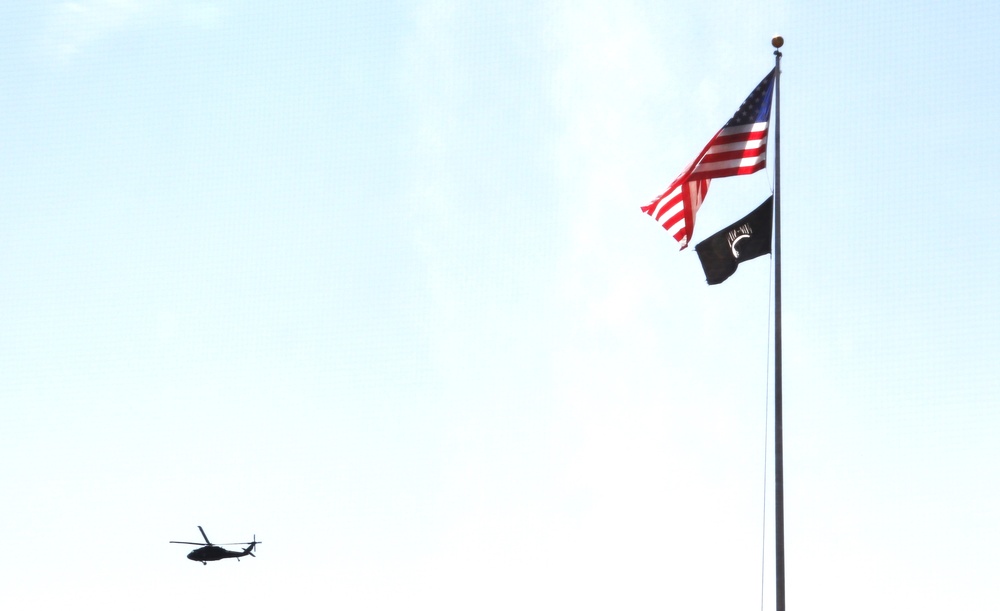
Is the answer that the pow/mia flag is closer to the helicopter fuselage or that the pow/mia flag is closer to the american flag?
the american flag

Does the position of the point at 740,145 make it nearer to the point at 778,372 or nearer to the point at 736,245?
the point at 736,245

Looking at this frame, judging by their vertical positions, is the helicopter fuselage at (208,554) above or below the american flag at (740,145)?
below

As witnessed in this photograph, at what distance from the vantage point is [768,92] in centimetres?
2381

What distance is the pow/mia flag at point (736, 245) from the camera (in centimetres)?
2280

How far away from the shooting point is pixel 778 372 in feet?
68.4

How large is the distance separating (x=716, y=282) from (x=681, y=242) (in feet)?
5.68

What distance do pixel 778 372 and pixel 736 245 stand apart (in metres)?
3.19

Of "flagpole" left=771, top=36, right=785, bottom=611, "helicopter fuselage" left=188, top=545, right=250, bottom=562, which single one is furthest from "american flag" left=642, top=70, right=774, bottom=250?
"helicopter fuselage" left=188, top=545, right=250, bottom=562

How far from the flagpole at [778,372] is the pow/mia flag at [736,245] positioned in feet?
2.42

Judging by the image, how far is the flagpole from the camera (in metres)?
19.3

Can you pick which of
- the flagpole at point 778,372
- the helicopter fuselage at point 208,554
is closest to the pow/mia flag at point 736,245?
the flagpole at point 778,372

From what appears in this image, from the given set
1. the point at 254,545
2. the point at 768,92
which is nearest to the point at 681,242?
the point at 768,92

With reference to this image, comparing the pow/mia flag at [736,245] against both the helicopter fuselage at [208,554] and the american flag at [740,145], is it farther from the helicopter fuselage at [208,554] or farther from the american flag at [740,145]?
the helicopter fuselage at [208,554]

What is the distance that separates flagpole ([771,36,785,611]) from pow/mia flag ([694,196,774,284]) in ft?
2.42
